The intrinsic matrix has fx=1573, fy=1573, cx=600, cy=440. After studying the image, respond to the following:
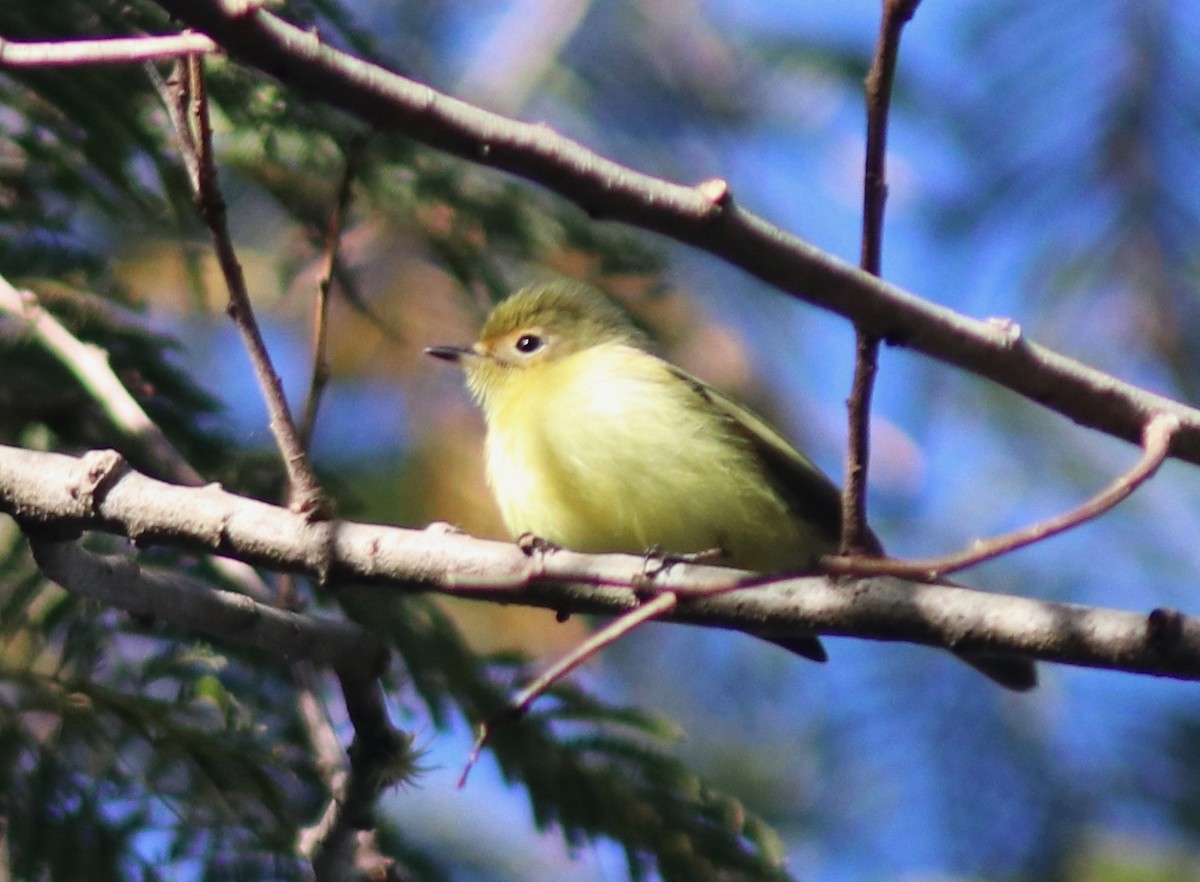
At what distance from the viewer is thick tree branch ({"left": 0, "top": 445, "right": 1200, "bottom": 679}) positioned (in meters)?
2.40

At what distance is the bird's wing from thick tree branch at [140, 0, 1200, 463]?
180 cm

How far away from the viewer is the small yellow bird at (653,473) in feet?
13.5

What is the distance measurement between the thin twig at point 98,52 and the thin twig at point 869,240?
89 cm

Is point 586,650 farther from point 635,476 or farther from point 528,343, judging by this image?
point 528,343

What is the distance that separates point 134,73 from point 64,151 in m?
0.32

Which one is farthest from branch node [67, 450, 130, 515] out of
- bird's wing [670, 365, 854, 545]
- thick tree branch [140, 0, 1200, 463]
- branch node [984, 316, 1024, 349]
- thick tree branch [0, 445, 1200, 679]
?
bird's wing [670, 365, 854, 545]

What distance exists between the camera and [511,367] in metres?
5.21

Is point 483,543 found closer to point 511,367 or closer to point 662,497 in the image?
point 662,497

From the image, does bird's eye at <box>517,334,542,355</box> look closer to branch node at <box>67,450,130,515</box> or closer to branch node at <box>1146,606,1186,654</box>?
branch node at <box>67,450,130,515</box>

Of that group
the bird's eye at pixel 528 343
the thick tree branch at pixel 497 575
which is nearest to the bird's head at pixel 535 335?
the bird's eye at pixel 528 343

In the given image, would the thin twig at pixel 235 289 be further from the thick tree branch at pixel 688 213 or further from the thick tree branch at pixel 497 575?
the thick tree branch at pixel 688 213

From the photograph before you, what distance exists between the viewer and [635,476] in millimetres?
4125

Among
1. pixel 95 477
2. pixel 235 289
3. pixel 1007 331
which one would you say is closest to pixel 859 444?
pixel 1007 331

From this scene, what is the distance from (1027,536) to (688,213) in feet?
2.12
